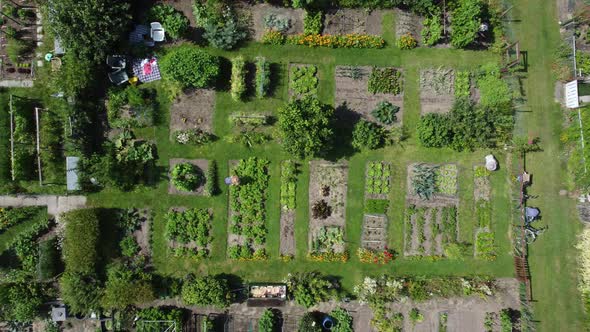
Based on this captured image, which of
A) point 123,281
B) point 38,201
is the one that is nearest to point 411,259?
point 123,281

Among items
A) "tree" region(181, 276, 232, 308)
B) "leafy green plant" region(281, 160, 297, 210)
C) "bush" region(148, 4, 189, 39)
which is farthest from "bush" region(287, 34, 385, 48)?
"tree" region(181, 276, 232, 308)

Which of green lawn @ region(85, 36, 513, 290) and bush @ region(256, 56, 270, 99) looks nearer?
bush @ region(256, 56, 270, 99)

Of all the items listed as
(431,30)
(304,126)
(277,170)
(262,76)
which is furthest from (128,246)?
(431,30)

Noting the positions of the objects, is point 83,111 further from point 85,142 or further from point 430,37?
point 430,37

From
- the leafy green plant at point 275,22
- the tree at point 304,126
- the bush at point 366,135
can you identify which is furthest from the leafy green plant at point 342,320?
the leafy green plant at point 275,22

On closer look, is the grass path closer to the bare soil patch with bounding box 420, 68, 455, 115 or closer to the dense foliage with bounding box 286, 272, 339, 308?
the bare soil patch with bounding box 420, 68, 455, 115

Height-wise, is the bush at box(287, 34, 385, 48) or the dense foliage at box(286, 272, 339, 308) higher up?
the bush at box(287, 34, 385, 48)
